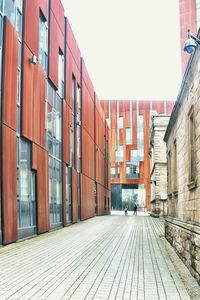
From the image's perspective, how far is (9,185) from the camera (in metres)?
16.2

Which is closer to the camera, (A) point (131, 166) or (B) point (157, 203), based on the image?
(B) point (157, 203)

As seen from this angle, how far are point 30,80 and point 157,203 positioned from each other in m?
25.1

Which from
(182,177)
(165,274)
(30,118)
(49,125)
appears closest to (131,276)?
(165,274)

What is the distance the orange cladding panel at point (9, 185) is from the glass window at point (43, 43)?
667cm

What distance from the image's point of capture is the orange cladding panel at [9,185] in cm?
1560

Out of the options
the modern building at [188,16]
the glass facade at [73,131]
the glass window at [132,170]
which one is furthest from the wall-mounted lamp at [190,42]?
the glass window at [132,170]

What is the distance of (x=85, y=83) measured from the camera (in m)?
39.2

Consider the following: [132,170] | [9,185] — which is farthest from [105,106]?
[9,185]

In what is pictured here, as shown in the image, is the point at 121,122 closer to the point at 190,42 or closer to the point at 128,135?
the point at 128,135

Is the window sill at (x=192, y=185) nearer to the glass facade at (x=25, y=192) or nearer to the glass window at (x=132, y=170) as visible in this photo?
the glass facade at (x=25, y=192)

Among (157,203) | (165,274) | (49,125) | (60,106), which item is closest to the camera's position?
(165,274)

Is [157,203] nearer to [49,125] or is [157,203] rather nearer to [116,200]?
[49,125]

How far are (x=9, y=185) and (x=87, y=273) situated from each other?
22.5 feet

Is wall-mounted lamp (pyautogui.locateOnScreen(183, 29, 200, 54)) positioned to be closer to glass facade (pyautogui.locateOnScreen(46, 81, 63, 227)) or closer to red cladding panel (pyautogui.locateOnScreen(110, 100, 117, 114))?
glass facade (pyautogui.locateOnScreen(46, 81, 63, 227))
